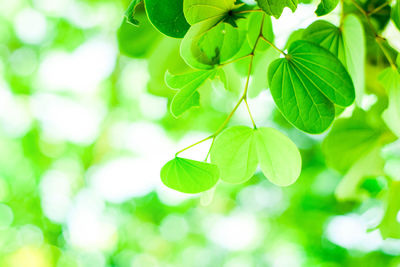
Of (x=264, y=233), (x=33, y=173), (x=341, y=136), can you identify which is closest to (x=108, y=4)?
(x=33, y=173)

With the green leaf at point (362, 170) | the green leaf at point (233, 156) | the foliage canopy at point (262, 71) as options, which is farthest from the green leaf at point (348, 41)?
the green leaf at point (362, 170)

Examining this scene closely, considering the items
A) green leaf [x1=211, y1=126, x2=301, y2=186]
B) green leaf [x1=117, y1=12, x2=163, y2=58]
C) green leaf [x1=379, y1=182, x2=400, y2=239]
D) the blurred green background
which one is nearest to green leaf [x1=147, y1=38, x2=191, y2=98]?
green leaf [x1=117, y1=12, x2=163, y2=58]

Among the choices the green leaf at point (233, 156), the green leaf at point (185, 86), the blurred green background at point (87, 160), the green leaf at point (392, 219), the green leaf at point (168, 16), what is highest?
the green leaf at point (168, 16)

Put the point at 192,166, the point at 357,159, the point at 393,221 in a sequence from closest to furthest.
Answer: the point at 192,166
the point at 393,221
the point at 357,159

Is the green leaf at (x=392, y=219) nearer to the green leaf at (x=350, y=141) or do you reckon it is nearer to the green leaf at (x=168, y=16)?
the green leaf at (x=350, y=141)

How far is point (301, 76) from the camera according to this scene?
0.35 m

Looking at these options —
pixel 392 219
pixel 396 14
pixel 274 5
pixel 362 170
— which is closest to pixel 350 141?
pixel 362 170

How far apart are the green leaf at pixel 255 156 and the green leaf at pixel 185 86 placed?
0.04 meters

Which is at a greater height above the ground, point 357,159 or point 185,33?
point 185,33

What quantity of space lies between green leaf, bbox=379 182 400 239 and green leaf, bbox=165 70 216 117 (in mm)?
275

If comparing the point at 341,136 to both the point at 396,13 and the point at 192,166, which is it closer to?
the point at 396,13

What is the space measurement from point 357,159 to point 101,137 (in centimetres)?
226

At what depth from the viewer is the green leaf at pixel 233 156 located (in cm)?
34

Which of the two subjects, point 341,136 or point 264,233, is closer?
point 341,136
